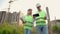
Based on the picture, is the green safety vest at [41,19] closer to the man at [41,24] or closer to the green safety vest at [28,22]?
the man at [41,24]

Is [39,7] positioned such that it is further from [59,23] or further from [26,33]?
[59,23]

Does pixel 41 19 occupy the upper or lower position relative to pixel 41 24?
upper

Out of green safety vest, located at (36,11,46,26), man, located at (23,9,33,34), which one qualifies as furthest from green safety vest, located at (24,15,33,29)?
green safety vest, located at (36,11,46,26)

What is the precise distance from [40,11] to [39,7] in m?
0.22

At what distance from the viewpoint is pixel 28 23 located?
973cm

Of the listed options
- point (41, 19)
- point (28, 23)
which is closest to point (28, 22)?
point (28, 23)

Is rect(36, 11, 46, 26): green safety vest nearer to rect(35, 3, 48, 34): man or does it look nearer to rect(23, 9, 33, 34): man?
rect(35, 3, 48, 34): man

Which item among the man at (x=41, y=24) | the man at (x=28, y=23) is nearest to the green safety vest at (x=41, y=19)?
the man at (x=41, y=24)

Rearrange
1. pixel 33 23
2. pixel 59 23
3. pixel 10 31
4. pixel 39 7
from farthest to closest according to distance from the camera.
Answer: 1. pixel 59 23
2. pixel 10 31
3. pixel 33 23
4. pixel 39 7

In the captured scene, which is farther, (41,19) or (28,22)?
(28,22)

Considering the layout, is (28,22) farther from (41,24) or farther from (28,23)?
(41,24)

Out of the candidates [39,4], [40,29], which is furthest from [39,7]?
[40,29]

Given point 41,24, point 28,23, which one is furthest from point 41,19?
point 28,23

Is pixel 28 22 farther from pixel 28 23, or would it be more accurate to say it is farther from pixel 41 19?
pixel 41 19
